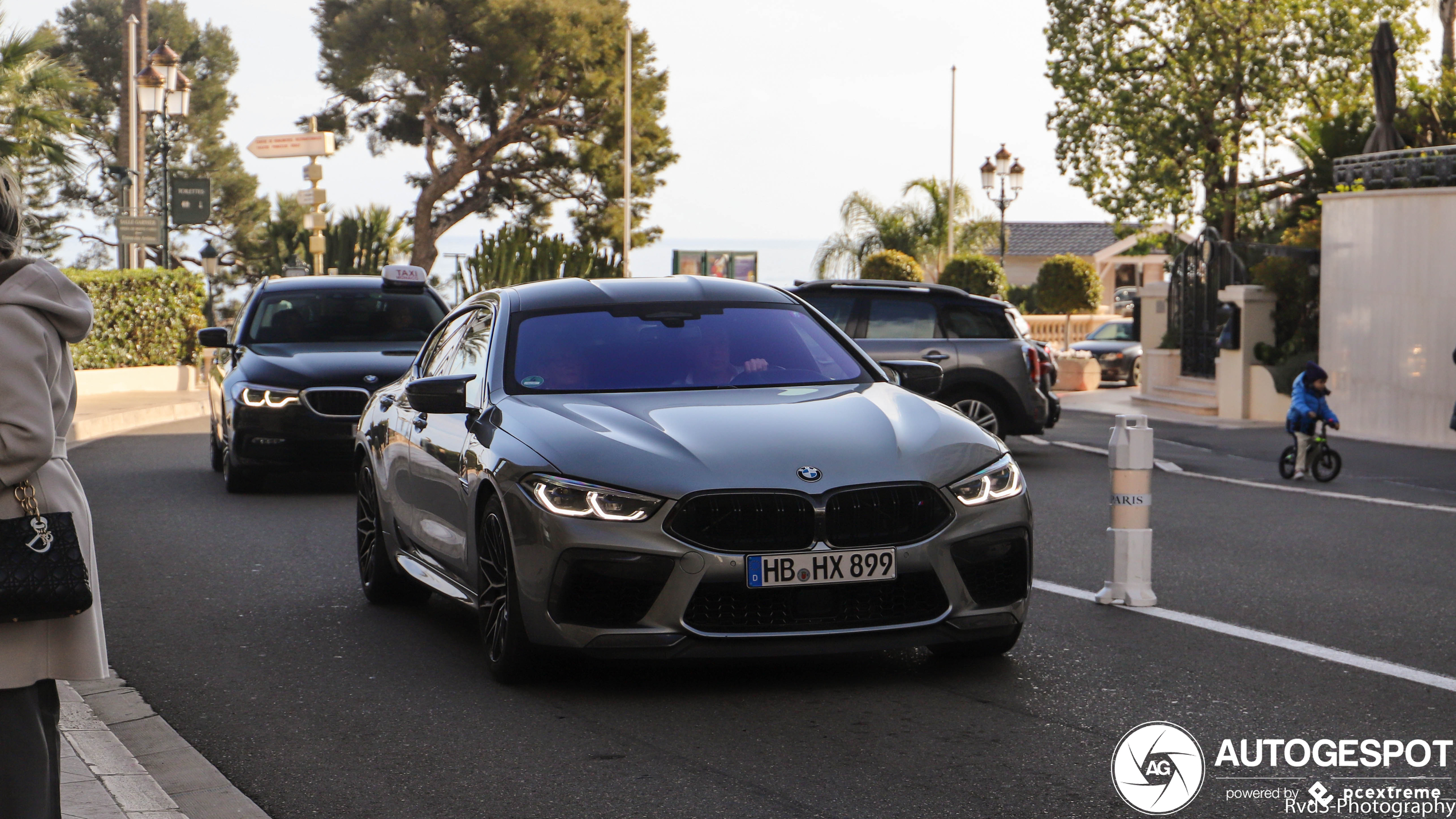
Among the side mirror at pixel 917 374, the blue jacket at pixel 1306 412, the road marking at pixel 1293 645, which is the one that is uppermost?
the side mirror at pixel 917 374

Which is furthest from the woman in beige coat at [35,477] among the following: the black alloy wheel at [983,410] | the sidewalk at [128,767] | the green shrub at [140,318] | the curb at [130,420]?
the green shrub at [140,318]

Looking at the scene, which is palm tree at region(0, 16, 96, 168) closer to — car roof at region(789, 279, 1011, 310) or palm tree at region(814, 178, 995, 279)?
car roof at region(789, 279, 1011, 310)

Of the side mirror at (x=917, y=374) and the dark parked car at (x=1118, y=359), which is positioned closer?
the side mirror at (x=917, y=374)

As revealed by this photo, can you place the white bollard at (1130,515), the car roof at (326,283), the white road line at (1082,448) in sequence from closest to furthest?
the white bollard at (1130,515) < the car roof at (326,283) < the white road line at (1082,448)

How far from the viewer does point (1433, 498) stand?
46.0 ft

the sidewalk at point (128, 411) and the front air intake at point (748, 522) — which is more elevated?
the front air intake at point (748, 522)

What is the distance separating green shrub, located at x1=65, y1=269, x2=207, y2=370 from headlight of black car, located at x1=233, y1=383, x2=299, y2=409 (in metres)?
14.0

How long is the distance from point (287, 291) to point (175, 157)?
4889 centimetres

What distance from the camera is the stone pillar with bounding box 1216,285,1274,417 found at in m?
24.6

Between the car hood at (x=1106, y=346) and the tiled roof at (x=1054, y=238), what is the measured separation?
3703 centimetres

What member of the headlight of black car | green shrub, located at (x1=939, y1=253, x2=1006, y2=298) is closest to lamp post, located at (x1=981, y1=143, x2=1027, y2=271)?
green shrub, located at (x1=939, y1=253, x2=1006, y2=298)

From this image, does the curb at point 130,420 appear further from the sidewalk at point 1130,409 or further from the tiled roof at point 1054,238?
the tiled roof at point 1054,238

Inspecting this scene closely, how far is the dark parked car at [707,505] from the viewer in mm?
5816

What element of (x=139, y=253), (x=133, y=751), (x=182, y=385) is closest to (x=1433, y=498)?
(x=133, y=751)
